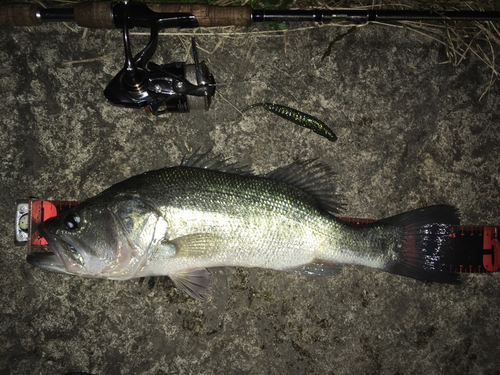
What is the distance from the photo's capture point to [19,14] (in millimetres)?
2500

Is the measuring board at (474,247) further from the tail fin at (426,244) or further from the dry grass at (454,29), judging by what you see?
the dry grass at (454,29)

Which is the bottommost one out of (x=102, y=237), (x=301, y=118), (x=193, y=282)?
(x=193, y=282)

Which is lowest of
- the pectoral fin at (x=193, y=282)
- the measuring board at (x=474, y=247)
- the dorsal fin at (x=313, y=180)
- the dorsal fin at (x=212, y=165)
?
the pectoral fin at (x=193, y=282)

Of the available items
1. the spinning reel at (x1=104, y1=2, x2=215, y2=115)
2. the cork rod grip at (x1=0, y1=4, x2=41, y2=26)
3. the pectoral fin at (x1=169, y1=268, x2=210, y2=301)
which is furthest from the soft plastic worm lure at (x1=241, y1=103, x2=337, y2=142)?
the cork rod grip at (x1=0, y1=4, x2=41, y2=26)

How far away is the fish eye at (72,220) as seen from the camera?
2.15m

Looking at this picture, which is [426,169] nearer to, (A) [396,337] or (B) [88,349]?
(A) [396,337]

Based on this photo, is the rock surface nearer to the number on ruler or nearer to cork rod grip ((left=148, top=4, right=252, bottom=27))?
the number on ruler

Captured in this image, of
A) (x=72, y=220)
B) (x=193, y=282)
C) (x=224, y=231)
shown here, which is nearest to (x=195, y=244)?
(x=224, y=231)

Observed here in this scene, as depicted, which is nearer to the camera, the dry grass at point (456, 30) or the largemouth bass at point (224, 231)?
the largemouth bass at point (224, 231)

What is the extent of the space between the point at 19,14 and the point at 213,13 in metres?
1.57

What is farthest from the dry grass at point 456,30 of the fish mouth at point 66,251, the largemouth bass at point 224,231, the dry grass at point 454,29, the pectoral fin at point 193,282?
the fish mouth at point 66,251

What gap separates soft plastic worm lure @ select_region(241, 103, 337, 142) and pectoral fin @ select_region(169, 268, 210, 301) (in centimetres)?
148

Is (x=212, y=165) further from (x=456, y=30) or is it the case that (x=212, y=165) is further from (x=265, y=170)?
(x=456, y=30)

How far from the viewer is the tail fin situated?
2.52 metres
